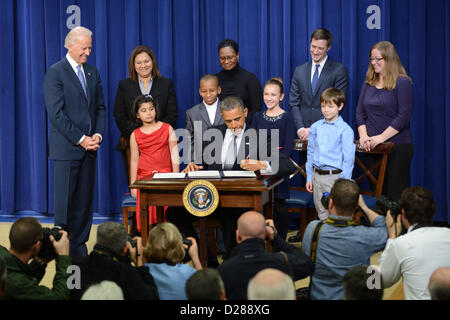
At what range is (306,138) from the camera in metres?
4.93

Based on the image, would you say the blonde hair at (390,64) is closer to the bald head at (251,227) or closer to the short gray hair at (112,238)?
the bald head at (251,227)

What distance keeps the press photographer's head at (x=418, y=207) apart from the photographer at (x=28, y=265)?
64.5 inches

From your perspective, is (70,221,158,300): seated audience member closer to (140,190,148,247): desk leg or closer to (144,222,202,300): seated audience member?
(144,222,202,300): seated audience member

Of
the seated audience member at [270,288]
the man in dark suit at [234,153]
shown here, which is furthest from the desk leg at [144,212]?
the seated audience member at [270,288]

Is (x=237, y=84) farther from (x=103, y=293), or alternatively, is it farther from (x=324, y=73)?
(x=103, y=293)

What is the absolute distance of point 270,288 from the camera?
183 cm

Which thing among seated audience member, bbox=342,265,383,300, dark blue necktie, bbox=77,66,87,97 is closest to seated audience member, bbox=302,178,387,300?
seated audience member, bbox=342,265,383,300

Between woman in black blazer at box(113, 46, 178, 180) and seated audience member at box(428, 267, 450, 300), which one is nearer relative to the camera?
seated audience member at box(428, 267, 450, 300)

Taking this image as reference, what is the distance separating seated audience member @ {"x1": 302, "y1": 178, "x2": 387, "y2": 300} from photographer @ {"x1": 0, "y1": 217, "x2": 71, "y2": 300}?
1.21 m

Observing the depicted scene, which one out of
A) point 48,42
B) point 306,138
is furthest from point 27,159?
point 306,138

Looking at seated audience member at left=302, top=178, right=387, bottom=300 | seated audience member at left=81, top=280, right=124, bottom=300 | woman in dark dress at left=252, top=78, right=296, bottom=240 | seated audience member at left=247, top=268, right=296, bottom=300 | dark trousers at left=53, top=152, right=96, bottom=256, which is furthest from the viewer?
dark trousers at left=53, top=152, right=96, bottom=256

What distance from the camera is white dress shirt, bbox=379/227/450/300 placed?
242 centimetres

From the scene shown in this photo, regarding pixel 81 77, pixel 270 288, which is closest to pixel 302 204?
pixel 81 77

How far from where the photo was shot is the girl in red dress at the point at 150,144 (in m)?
4.50
